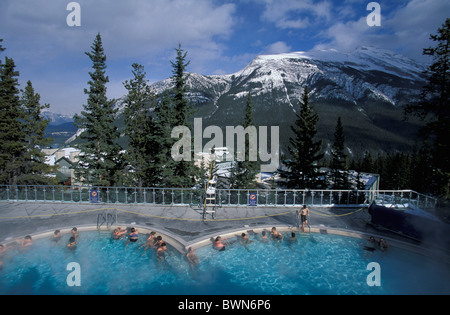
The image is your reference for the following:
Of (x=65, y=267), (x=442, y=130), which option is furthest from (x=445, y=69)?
(x=65, y=267)

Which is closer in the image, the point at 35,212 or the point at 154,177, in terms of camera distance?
the point at 35,212

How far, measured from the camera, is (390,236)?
14.3 m

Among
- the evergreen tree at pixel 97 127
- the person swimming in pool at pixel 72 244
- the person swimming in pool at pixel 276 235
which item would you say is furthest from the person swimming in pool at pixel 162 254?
the evergreen tree at pixel 97 127

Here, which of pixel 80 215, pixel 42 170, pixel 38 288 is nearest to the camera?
pixel 38 288

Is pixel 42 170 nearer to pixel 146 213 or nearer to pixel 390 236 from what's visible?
pixel 146 213

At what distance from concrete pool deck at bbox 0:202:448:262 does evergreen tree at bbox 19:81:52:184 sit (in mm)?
6528

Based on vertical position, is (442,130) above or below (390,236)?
above

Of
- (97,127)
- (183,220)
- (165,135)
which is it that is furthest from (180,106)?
(183,220)

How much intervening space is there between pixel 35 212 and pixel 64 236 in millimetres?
5207

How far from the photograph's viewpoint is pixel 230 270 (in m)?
12.5

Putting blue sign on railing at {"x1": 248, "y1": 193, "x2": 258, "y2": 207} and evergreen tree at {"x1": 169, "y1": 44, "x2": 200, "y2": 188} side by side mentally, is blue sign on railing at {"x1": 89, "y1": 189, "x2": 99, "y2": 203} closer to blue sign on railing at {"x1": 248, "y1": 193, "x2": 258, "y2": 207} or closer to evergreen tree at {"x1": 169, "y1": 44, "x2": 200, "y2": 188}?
evergreen tree at {"x1": 169, "y1": 44, "x2": 200, "y2": 188}

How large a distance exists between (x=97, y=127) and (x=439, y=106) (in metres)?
29.8

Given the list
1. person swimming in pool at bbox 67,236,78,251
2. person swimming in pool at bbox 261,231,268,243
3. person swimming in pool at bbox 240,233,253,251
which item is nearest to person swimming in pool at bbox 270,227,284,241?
person swimming in pool at bbox 261,231,268,243
